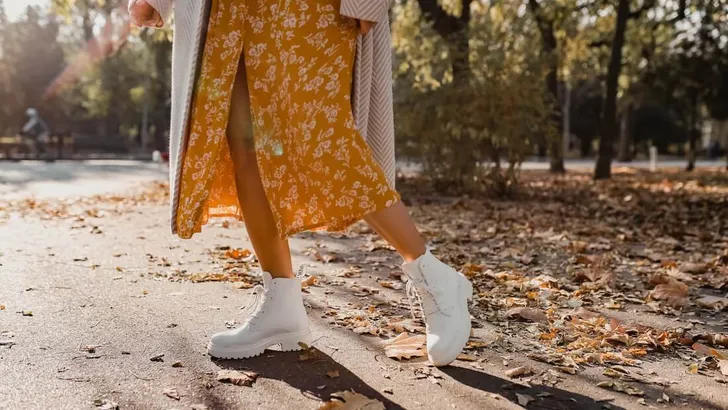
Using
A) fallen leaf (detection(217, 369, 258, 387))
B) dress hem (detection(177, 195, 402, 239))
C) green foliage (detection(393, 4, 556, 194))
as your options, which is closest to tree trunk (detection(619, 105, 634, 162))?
green foliage (detection(393, 4, 556, 194))

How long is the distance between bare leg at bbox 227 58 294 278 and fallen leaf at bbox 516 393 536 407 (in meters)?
0.88

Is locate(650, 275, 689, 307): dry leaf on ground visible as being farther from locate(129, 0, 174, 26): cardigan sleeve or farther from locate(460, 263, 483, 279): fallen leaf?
locate(129, 0, 174, 26): cardigan sleeve

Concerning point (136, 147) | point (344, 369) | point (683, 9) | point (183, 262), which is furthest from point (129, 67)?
point (344, 369)

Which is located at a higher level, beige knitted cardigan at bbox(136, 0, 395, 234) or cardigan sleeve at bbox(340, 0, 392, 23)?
cardigan sleeve at bbox(340, 0, 392, 23)

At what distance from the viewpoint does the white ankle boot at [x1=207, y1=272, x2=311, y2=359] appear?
2.46 m

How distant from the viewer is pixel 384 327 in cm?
291

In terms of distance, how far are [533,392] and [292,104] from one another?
3.77 feet

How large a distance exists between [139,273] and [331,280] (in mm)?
1042

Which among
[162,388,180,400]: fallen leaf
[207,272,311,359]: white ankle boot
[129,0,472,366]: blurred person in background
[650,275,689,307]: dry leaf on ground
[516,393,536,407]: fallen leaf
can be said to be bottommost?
[650,275,689,307]: dry leaf on ground

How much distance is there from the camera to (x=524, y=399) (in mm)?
2113

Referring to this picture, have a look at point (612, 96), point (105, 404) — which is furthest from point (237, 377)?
point (612, 96)

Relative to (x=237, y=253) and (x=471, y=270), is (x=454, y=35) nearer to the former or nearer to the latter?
(x=237, y=253)

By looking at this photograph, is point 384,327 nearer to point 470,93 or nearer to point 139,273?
point 139,273

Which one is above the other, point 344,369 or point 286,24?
point 286,24
